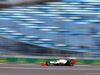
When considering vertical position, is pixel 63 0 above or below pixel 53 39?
above

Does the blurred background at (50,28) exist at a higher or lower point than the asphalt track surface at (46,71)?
higher

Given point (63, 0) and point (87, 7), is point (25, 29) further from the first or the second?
point (87, 7)

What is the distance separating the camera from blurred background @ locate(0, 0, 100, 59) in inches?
918

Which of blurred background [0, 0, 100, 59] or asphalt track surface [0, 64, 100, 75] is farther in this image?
blurred background [0, 0, 100, 59]

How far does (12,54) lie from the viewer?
2264 centimetres

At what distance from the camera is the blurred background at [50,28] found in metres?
23.3

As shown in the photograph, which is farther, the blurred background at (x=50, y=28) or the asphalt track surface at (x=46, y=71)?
the blurred background at (x=50, y=28)

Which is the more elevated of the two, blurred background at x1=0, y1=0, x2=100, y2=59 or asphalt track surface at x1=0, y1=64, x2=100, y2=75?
blurred background at x1=0, y1=0, x2=100, y2=59

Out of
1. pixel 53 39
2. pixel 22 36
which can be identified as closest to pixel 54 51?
pixel 53 39

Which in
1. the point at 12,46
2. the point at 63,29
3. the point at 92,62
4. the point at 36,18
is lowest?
the point at 92,62

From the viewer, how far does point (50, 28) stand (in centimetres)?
2470

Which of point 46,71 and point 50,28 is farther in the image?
point 50,28

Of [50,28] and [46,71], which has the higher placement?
[50,28]

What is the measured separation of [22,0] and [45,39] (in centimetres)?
654
